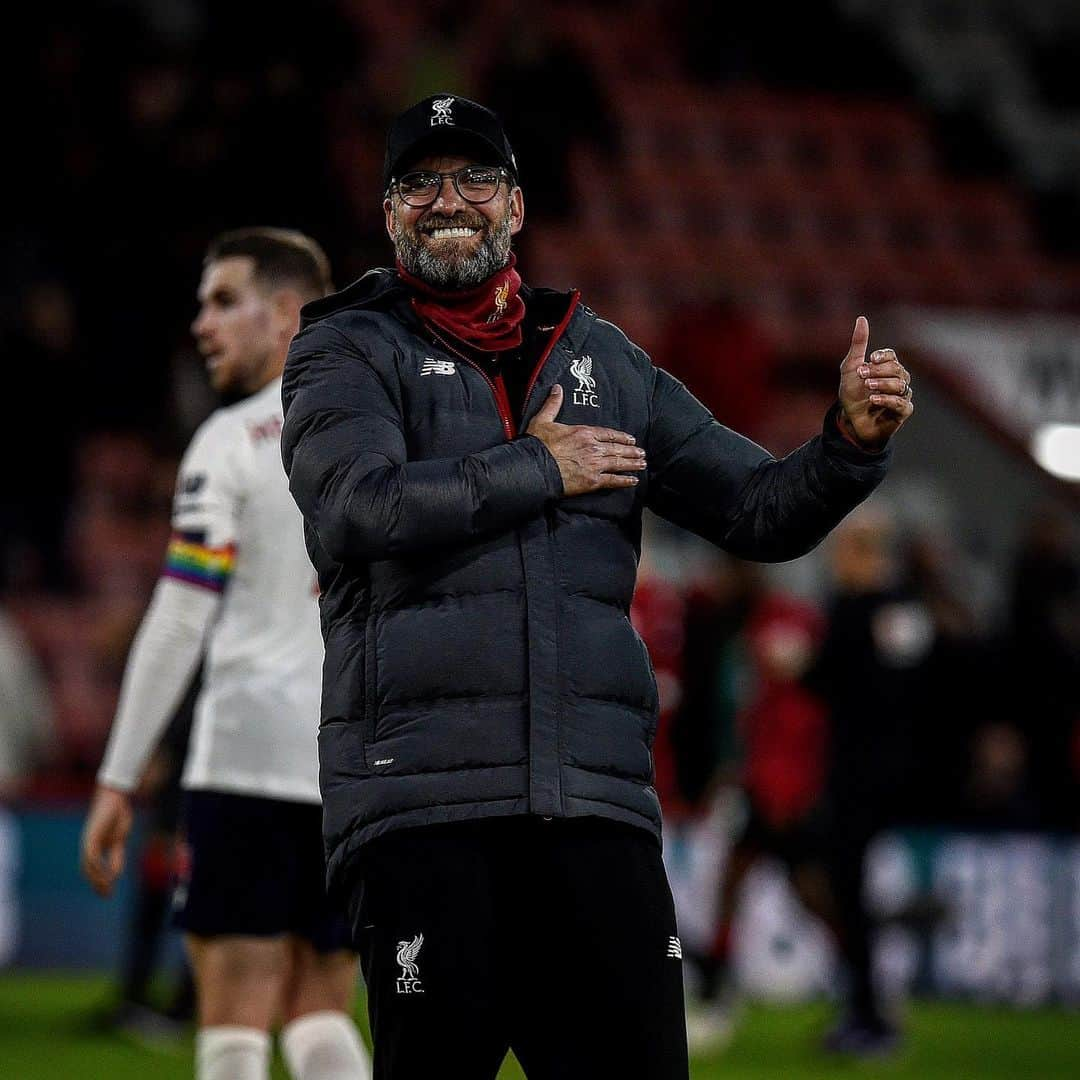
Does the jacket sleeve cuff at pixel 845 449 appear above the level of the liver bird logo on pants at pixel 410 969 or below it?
above

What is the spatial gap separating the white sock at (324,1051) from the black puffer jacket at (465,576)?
125 cm

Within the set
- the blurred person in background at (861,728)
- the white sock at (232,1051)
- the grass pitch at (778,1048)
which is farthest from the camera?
the blurred person in background at (861,728)

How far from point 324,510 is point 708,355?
10.7 metres

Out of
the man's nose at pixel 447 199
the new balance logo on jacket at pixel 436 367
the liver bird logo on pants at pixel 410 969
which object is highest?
the man's nose at pixel 447 199

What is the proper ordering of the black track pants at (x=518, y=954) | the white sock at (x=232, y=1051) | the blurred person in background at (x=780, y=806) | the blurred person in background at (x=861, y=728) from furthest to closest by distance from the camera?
the blurred person in background at (x=780, y=806) → the blurred person in background at (x=861, y=728) → the white sock at (x=232, y=1051) → the black track pants at (x=518, y=954)

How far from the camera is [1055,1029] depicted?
994 centimetres

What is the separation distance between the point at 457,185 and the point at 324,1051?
1.96m

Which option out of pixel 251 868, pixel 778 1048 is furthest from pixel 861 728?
pixel 251 868

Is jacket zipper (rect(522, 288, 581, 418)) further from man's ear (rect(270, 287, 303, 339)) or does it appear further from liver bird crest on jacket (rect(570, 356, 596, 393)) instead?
Answer: man's ear (rect(270, 287, 303, 339))

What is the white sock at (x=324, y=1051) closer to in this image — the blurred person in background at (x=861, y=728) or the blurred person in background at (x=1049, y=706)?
the blurred person in background at (x=861, y=728)

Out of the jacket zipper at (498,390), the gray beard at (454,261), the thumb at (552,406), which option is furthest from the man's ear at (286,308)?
the thumb at (552,406)

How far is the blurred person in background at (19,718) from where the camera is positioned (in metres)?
11.8

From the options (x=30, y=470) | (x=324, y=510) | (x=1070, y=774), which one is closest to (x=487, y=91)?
(x=30, y=470)

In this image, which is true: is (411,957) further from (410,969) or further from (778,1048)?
(778,1048)
